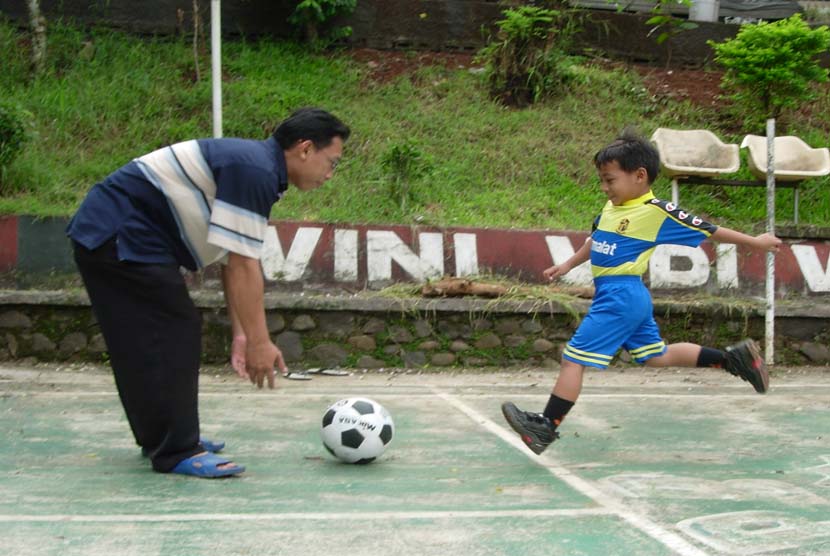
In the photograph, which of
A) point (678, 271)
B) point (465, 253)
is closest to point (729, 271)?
point (678, 271)

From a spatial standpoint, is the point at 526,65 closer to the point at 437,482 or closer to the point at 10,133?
the point at 10,133

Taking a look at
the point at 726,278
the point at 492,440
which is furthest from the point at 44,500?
the point at 726,278

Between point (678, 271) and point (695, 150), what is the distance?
1.62 metres

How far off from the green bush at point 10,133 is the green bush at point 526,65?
5.42 m

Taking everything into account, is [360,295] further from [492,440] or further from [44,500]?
[44,500]

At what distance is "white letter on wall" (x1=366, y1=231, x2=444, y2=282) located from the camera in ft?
28.3

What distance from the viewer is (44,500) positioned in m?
3.93

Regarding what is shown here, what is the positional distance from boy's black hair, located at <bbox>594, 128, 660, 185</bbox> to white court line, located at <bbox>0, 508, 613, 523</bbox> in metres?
1.86

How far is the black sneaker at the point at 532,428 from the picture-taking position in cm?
474

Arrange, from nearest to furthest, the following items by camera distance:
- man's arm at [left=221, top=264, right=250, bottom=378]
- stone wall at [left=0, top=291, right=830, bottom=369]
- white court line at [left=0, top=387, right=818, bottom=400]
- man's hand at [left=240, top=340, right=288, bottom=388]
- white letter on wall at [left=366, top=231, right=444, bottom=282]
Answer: man's hand at [left=240, top=340, right=288, bottom=388], man's arm at [left=221, top=264, right=250, bottom=378], white court line at [left=0, top=387, right=818, bottom=400], stone wall at [left=0, top=291, right=830, bottom=369], white letter on wall at [left=366, top=231, right=444, bottom=282]

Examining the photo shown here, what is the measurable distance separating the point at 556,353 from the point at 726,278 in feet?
5.90

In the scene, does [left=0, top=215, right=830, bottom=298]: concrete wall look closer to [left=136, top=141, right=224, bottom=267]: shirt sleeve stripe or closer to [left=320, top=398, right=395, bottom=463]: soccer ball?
[left=320, top=398, right=395, bottom=463]: soccer ball

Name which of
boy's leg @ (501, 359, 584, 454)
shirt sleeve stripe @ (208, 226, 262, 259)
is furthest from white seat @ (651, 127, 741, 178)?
shirt sleeve stripe @ (208, 226, 262, 259)

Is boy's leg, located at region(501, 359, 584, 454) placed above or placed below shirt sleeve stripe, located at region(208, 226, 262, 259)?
below
